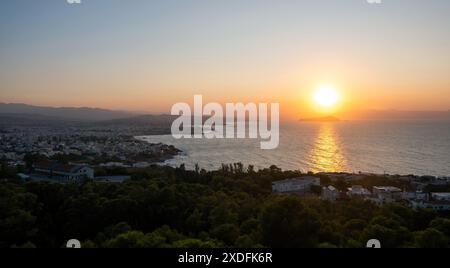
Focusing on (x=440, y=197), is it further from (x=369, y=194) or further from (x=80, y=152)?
(x=80, y=152)

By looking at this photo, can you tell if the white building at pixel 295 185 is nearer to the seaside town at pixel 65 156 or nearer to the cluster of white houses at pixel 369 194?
the cluster of white houses at pixel 369 194

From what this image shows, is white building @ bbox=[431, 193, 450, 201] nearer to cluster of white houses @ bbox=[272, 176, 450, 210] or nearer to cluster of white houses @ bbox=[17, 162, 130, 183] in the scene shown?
cluster of white houses @ bbox=[272, 176, 450, 210]

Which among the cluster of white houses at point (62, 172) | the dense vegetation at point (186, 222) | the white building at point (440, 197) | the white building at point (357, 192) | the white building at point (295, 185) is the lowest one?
the white building at point (440, 197)

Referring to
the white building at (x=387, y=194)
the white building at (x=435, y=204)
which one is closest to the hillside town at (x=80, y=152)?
the white building at (x=387, y=194)

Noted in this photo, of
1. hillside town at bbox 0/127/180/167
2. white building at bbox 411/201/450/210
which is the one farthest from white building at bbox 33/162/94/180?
white building at bbox 411/201/450/210
